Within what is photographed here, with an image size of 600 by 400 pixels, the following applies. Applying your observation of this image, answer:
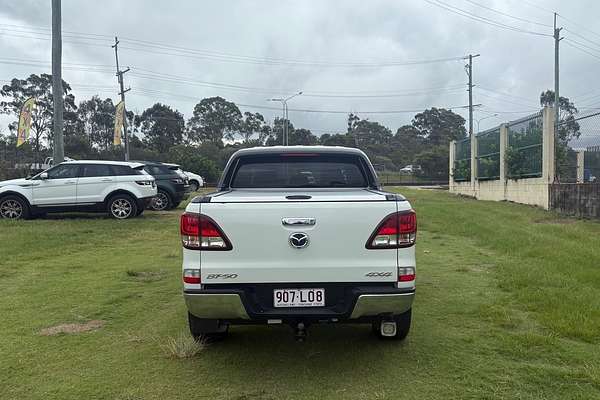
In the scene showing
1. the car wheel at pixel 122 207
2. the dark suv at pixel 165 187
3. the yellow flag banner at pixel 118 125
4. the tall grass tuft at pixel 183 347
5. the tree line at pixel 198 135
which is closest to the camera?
the tall grass tuft at pixel 183 347

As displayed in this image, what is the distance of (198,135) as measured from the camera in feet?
257

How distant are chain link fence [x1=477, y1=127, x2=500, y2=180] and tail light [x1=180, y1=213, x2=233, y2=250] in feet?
61.5

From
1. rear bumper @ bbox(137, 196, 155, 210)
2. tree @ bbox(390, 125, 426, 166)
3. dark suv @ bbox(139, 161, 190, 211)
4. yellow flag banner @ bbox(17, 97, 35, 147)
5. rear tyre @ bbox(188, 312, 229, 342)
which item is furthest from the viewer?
tree @ bbox(390, 125, 426, 166)

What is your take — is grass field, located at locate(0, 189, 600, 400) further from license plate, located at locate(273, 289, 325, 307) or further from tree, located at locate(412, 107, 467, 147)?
tree, located at locate(412, 107, 467, 147)

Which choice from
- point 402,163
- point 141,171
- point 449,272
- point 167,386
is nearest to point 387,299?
point 167,386

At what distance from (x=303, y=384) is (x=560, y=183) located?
13572mm

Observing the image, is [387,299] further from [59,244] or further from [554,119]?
[554,119]

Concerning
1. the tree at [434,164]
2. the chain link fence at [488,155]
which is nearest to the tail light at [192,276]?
the chain link fence at [488,155]

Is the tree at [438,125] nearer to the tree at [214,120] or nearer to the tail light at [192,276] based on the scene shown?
the tree at [214,120]

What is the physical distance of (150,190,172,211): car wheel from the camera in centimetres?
1742

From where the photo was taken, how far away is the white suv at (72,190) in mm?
13828

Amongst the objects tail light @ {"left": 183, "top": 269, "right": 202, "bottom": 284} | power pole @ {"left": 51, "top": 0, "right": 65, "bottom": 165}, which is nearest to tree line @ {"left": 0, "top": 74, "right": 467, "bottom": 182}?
power pole @ {"left": 51, "top": 0, "right": 65, "bottom": 165}

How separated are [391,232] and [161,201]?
1466cm

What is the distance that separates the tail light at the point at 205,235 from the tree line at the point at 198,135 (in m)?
34.5
